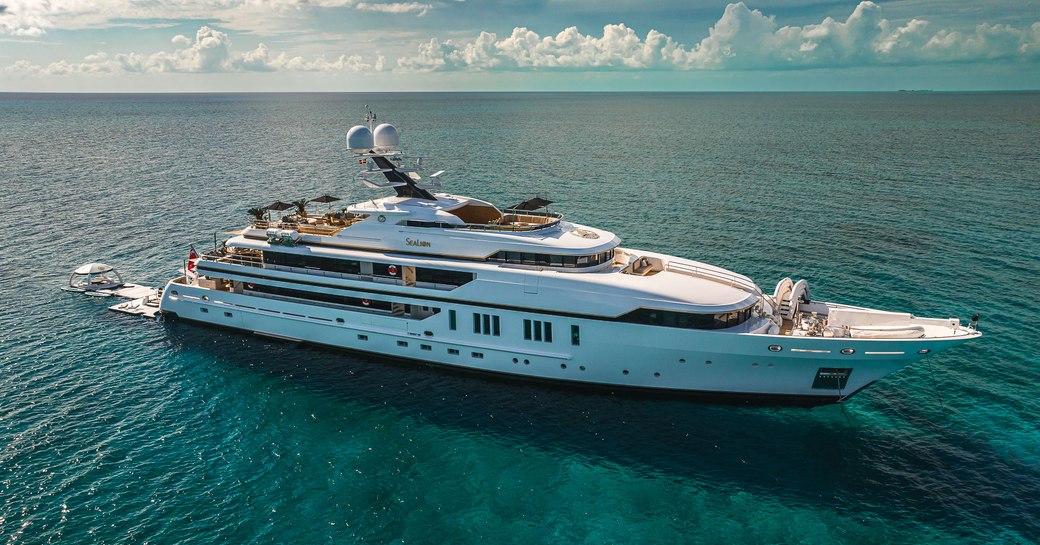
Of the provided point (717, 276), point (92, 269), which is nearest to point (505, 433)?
point (717, 276)

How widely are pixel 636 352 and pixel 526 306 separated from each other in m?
5.85

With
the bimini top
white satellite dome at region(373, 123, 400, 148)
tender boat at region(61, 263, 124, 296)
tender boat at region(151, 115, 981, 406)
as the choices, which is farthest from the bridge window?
the bimini top

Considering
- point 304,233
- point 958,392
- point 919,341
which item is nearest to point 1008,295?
point 958,392

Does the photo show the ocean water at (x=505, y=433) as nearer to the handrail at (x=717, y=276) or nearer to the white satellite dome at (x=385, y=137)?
the handrail at (x=717, y=276)

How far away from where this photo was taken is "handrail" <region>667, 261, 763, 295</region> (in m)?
32.6

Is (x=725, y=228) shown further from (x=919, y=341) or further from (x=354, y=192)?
(x=354, y=192)

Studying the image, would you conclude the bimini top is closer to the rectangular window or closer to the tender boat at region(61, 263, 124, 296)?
the tender boat at region(61, 263, 124, 296)

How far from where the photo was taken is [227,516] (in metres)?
23.2

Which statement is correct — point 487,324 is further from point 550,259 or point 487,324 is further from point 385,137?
point 385,137

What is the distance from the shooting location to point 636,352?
30750 mm

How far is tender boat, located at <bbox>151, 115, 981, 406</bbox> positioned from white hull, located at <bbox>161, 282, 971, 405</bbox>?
7 cm

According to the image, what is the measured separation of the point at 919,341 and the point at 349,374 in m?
27.3

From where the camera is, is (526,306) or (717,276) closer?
(526,306)

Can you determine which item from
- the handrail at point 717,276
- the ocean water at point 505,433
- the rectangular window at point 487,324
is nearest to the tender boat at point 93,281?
the ocean water at point 505,433
